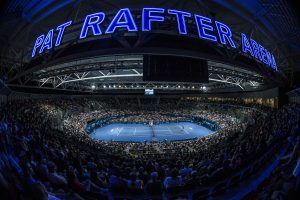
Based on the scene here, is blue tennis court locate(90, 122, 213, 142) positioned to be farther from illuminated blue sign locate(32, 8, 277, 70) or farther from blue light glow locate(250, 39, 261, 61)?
illuminated blue sign locate(32, 8, 277, 70)

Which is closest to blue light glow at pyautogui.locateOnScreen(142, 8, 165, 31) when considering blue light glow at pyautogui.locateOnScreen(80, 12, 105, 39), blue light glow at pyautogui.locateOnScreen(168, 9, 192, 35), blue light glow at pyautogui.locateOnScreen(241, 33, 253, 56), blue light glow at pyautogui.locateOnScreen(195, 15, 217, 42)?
blue light glow at pyautogui.locateOnScreen(168, 9, 192, 35)

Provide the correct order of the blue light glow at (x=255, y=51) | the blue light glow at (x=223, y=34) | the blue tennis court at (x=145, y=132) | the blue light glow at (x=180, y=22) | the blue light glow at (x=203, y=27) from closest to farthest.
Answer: the blue light glow at (x=180, y=22) → the blue light glow at (x=203, y=27) → the blue light glow at (x=223, y=34) → the blue light glow at (x=255, y=51) → the blue tennis court at (x=145, y=132)

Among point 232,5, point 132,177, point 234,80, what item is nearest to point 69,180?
point 132,177

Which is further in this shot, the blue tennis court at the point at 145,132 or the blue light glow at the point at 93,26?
the blue tennis court at the point at 145,132

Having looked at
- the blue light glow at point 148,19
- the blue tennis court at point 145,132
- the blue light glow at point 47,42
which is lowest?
the blue tennis court at point 145,132

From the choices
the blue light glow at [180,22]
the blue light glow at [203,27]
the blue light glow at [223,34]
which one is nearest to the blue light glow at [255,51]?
the blue light glow at [223,34]

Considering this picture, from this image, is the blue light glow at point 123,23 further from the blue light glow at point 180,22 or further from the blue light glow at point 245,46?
the blue light glow at point 245,46

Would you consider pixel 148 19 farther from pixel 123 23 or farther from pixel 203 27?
pixel 203 27

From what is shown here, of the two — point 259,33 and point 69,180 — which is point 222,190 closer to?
point 69,180
